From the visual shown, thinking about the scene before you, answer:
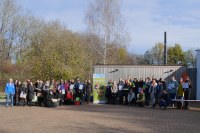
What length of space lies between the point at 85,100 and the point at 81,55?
11184 mm

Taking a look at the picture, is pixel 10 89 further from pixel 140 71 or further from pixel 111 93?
pixel 140 71

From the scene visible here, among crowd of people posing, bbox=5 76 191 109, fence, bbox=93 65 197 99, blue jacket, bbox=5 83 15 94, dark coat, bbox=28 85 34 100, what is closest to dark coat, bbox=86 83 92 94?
crowd of people posing, bbox=5 76 191 109

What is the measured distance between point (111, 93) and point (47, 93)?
4522mm

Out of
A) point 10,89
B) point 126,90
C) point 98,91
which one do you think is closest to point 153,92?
point 126,90

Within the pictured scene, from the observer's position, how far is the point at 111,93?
999 inches

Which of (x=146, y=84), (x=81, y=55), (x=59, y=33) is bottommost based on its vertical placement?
(x=146, y=84)

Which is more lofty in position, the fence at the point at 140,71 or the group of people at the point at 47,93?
the fence at the point at 140,71

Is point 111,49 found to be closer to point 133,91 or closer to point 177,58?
point 133,91

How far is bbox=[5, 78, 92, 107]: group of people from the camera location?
910 inches

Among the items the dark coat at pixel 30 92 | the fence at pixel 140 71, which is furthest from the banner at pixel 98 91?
the dark coat at pixel 30 92

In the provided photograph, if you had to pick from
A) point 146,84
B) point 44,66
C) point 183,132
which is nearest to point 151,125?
point 183,132

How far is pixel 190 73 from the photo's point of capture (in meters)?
30.0

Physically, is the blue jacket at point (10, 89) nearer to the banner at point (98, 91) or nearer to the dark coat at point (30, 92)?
the dark coat at point (30, 92)

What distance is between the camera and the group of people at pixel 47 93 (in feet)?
75.8
